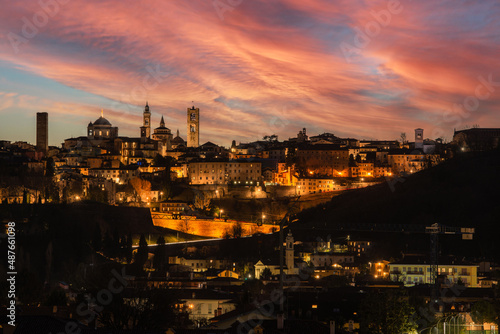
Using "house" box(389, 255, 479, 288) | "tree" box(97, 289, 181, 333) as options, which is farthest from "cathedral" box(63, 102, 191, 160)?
"tree" box(97, 289, 181, 333)

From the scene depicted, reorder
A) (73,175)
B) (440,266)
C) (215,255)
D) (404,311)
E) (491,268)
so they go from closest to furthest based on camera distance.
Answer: (404,311) → (440,266) → (491,268) → (215,255) → (73,175)

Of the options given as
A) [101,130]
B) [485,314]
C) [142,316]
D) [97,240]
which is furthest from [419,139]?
[142,316]

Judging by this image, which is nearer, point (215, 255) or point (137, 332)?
point (137, 332)

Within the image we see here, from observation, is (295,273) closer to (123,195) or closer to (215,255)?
(215,255)

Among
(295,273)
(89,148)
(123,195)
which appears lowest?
(295,273)

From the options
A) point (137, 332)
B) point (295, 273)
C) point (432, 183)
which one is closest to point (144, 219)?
point (295, 273)

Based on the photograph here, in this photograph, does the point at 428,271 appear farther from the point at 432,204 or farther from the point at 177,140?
the point at 177,140
